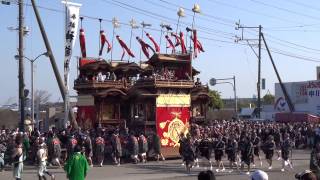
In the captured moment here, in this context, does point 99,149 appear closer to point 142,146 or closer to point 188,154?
point 142,146

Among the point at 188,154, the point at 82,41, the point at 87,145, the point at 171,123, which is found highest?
the point at 82,41

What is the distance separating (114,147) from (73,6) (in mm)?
7482

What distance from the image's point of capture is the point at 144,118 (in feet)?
103

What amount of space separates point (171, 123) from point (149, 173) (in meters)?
7.57

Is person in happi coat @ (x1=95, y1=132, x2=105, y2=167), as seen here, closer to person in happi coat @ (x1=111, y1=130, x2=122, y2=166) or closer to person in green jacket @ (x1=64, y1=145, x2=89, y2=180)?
person in happi coat @ (x1=111, y1=130, x2=122, y2=166)

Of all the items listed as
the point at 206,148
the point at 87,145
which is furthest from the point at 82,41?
the point at 206,148

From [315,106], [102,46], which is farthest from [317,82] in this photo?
[102,46]

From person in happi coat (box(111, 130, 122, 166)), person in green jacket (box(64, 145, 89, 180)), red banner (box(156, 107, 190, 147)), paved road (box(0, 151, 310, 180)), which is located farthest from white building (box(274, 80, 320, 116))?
person in green jacket (box(64, 145, 89, 180))

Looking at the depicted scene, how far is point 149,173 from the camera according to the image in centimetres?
2406

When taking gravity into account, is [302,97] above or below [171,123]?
above

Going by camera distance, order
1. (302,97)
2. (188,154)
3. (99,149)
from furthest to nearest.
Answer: (302,97)
(99,149)
(188,154)

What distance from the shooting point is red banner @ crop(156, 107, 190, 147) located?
30.9 m

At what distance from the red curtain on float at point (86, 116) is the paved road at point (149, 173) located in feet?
20.2

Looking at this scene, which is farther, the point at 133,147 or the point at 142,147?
the point at 142,147
